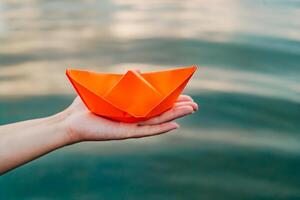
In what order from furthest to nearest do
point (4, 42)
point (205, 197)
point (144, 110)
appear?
1. point (4, 42)
2. point (205, 197)
3. point (144, 110)

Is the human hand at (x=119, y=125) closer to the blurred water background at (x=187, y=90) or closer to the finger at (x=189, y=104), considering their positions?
the finger at (x=189, y=104)

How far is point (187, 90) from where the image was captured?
187cm

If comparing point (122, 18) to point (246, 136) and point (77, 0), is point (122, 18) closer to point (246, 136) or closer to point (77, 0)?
point (77, 0)

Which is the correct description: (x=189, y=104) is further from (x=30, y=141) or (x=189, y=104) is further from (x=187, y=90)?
(x=187, y=90)

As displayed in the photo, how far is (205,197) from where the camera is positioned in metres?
1.35

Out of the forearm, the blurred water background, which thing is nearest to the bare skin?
the forearm

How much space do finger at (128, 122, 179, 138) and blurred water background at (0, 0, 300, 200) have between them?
0.52 meters

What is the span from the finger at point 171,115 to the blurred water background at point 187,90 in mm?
511

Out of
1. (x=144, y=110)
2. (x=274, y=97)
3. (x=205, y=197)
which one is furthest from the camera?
(x=274, y=97)

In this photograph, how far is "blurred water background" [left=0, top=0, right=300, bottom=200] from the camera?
1.38m

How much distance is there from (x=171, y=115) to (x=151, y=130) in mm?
39

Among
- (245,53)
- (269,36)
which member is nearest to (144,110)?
(245,53)

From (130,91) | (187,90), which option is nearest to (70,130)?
(130,91)

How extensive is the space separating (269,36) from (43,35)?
1.07 metres
